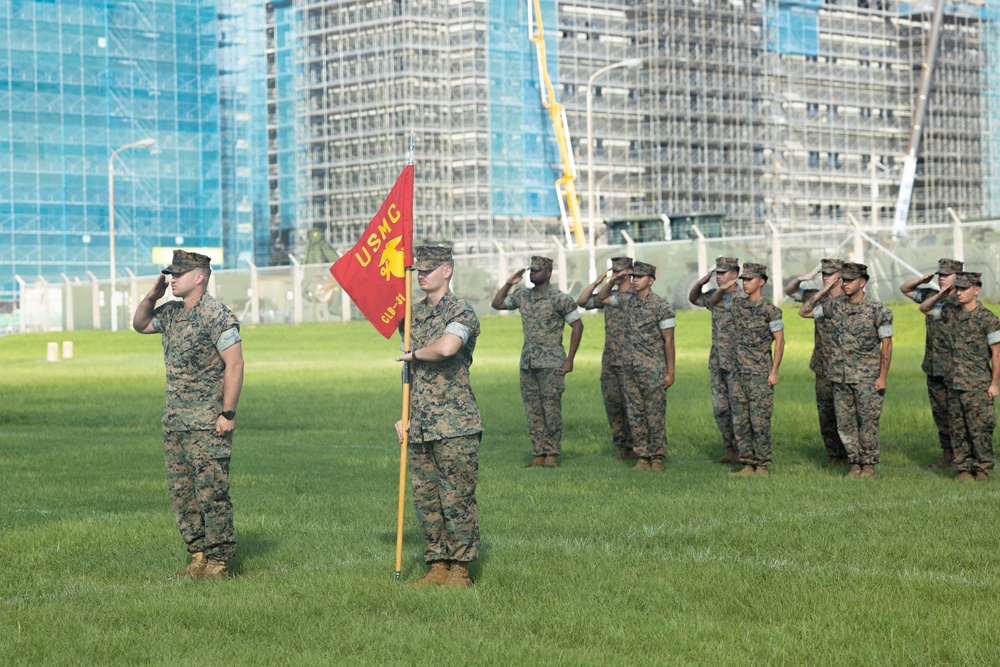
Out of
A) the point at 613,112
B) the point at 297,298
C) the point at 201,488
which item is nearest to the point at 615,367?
the point at 201,488

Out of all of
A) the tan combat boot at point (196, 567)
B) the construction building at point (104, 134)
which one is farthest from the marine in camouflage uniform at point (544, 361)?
the construction building at point (104, 134)

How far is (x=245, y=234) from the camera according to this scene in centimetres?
9688

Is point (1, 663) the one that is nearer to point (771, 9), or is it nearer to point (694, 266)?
point (694, 266)

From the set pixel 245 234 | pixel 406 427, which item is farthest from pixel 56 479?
pixel 245 234

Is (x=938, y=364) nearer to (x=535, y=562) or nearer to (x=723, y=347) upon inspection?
(x=723, y=347)

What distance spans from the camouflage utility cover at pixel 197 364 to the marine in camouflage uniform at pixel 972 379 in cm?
737

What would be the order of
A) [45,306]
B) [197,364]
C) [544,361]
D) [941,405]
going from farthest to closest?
[45,306]
[544,361]
[941,405]
[197,364]

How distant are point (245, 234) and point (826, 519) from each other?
88482mm

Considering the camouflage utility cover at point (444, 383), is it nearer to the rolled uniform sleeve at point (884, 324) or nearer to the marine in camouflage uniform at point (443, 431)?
the marine in camouflage uniform at point (443, 431)

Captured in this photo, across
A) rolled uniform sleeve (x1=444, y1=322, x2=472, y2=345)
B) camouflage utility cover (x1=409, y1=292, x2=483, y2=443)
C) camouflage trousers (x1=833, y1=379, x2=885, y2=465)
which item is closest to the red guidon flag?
camouflage utility cover (x1=409, y1=292, x2=483, y2=443)

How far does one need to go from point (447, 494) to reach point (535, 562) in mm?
1111

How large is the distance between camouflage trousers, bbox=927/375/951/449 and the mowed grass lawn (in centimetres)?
41

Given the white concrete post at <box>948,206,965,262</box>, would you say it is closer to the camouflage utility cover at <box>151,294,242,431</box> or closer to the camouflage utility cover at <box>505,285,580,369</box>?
the camouflage utility cover at <box>505,285,580,369</box>

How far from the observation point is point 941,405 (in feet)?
47.6
